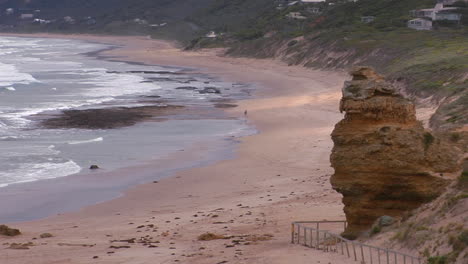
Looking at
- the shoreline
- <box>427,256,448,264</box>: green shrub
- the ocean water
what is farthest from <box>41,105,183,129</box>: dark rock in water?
<box>427,256,448,264</box>: green shrub

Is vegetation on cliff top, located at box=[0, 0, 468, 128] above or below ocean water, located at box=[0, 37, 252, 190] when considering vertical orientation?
above

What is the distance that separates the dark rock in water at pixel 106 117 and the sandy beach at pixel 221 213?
267 inches

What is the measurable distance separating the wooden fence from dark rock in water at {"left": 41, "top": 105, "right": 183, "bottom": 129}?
23.3 m

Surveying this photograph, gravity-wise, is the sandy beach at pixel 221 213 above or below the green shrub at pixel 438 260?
below

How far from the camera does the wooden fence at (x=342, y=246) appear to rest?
13281 millimetres

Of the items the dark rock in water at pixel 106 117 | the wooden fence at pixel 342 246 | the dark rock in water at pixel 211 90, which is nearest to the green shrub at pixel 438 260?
the wooden fence at pixel 342 246

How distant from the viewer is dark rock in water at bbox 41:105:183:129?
131 ft

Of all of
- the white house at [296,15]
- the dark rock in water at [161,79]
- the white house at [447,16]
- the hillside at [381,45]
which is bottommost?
the dark rock in water at [161,79]

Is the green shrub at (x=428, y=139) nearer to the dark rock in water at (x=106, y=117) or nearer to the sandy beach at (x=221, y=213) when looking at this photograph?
the sandy beach at (x=221, y=213)

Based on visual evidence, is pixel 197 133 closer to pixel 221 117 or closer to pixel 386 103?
pixel 221 117

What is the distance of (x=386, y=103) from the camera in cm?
1574

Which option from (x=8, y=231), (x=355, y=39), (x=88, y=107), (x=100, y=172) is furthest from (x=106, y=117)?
A: (x=355, y=39)

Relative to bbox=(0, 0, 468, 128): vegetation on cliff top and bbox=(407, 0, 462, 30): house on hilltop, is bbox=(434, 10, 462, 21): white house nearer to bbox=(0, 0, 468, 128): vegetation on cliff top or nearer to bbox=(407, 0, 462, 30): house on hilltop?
bbox=(407, 0, 462, 30): house on hilltop

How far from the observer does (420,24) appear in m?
79.4
